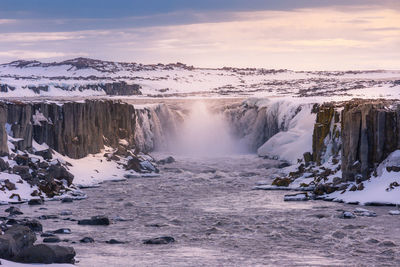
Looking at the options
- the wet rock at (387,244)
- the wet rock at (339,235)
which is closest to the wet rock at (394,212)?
the wet rock at (339,235)

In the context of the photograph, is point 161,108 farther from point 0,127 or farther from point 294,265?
point 294,265

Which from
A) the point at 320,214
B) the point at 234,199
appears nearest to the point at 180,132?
the point at 234,199

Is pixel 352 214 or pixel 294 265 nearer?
pixel 294 265

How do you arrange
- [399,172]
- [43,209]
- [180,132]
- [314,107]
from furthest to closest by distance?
[180,132], [314,107], [399,172], [43,209]

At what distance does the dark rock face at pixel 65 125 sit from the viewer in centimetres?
5219

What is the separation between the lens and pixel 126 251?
28.4 metres

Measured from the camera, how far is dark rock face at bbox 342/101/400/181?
44781mm

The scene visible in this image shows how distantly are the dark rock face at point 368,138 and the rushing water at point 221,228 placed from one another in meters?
4.34

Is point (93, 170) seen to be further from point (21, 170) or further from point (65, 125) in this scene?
point (21, 170)

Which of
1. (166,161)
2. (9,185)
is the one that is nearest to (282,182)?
(9,185)

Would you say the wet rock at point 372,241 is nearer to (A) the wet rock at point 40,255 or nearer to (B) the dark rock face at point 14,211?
(A) the wet rock at point 40,255

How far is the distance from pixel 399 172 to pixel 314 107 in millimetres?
25168

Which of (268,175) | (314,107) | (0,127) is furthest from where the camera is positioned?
(314,107)

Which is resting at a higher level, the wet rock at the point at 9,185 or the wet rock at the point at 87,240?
the wet rock at the point at 9,185
